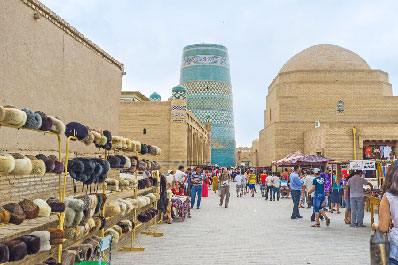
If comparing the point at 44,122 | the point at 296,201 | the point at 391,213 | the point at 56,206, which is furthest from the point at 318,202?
the point at 44,122

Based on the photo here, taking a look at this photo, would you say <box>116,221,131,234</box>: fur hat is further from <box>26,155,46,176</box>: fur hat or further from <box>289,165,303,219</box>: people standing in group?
<box>289,165,303,219</box>: people standing in group

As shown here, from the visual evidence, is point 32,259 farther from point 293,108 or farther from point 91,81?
point 293,108

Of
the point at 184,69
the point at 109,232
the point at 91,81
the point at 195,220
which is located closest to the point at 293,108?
the point at 91,81

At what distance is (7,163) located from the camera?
131 inches

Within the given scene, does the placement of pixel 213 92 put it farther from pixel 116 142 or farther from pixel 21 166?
pixel 21 166

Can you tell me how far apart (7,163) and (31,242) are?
801 millimetres

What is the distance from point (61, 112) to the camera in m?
11.5

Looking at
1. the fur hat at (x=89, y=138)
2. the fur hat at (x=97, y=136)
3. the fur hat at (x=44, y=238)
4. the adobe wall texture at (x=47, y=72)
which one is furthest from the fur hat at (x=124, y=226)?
the adobe wall texture at (x=47, y=72)

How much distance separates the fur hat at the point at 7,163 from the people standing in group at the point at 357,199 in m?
7.94

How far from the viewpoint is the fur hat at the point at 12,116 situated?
10.8 ft

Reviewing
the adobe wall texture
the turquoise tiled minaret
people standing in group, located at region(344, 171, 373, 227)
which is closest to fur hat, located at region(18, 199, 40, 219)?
the adobe wall texture

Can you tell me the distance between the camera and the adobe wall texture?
9039 mm

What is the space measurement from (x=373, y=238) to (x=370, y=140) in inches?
985

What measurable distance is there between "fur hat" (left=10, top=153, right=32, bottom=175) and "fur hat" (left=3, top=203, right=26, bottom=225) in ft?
1.06
